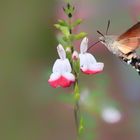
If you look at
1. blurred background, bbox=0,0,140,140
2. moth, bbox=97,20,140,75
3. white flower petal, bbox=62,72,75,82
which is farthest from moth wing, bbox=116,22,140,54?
blurred background, bbox=0,0,140,140

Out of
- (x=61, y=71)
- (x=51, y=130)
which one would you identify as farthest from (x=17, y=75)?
(x=61, y=71)

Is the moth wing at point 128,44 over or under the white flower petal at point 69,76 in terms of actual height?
over

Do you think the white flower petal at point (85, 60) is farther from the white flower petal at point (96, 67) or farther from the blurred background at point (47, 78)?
the blurred background at point (47, 78)

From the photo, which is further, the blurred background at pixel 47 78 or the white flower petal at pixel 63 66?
the blurred background at pixel 47 78

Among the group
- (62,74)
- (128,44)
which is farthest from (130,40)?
(62,74)

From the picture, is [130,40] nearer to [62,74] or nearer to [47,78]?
[62,74]

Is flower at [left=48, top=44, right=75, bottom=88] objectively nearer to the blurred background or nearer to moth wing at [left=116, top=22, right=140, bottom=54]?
moth wing at [left=116, top=22, right=140, bottom=54]

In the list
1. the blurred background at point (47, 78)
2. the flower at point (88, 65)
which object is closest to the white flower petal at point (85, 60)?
the flower at point (88, 65)

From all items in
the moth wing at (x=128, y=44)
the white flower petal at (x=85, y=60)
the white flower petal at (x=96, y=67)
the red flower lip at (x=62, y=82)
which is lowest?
the red flower lip at (x=62, y=82)
